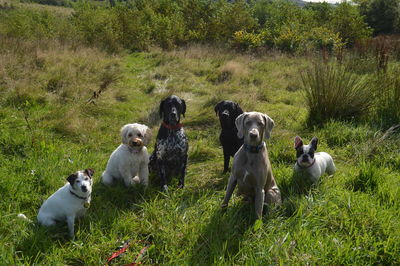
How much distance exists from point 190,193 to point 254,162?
114 centimetres

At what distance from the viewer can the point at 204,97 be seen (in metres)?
8.50

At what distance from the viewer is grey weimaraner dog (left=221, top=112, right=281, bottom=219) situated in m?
3.03

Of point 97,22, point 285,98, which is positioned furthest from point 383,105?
point 97,22

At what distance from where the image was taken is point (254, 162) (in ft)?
10.1

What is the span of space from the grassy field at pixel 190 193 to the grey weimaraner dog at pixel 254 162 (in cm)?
21

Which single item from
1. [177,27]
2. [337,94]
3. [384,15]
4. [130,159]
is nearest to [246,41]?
[177,27]

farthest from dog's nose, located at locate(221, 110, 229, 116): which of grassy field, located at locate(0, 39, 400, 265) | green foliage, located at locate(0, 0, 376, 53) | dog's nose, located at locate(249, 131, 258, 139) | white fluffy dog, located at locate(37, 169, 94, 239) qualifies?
green foliage, located at locate(0, 0, 376, 53)

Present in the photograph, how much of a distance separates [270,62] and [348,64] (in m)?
7.65

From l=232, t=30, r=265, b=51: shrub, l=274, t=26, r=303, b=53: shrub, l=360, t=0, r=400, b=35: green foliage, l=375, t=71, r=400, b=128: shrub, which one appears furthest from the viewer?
l=360, t=0, r=400, b=35: green foliage

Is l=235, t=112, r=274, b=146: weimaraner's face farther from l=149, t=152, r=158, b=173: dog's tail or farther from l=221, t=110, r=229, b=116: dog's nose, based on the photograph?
l=149, t=152, r=158, b=173: dog's tail

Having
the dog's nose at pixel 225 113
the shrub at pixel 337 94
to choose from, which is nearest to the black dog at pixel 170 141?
the dog's nose at pixel 225 113

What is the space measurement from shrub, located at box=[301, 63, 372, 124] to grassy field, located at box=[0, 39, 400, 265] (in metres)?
0.44

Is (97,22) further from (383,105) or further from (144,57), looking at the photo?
(383,105)

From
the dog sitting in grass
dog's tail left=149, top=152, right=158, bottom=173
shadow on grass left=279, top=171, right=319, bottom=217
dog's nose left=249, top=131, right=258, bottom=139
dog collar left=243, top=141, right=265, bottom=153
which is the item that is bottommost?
dog's tail left=149, top=152, right=158, bottom=173
